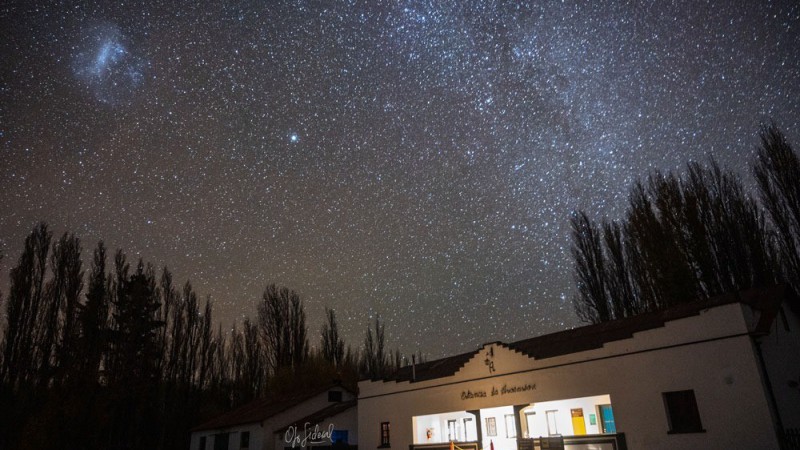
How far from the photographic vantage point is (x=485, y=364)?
22.4 meters

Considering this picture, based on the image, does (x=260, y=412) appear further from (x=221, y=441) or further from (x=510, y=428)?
(x=510, y=428)

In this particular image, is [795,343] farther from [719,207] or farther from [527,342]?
[719,207]

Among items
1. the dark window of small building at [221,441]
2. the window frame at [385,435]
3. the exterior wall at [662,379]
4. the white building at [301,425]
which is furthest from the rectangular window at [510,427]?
the dark window of small building at [221,441]

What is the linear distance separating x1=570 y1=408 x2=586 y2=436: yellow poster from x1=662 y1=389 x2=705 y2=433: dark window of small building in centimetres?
369

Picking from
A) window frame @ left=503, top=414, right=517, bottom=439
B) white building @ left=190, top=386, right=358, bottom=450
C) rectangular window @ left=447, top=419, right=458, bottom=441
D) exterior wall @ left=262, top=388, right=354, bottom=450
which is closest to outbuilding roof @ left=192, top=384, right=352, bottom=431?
white building @ left=190, top=386, right=358, bottom=450

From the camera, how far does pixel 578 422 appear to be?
1934cm

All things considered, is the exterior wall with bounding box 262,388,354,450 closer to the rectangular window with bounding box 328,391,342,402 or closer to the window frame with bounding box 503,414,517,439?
the rectangular window with bounding box 328,391,342,402

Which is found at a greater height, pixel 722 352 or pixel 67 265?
pixel 67 265

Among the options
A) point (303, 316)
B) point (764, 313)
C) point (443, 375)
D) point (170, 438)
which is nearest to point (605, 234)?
point (443, 375)

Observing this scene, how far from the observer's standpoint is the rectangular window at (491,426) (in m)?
22.4

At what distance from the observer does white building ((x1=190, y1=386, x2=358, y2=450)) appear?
99.9 feet

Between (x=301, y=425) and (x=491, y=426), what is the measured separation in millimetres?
13588

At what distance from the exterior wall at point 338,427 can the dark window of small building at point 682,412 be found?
2026 cm

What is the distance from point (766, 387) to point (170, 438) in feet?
149
